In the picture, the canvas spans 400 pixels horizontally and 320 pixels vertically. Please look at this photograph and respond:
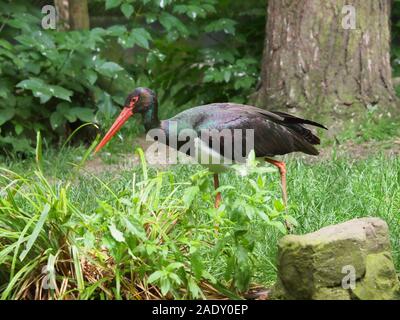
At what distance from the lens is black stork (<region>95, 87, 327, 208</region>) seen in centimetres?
532

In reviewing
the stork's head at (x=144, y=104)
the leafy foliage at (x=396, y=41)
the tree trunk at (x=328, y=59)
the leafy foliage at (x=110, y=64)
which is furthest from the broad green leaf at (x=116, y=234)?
the leafy foliage at (x=396, y=41)

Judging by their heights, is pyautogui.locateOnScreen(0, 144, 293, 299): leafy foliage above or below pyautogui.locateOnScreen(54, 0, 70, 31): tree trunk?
below

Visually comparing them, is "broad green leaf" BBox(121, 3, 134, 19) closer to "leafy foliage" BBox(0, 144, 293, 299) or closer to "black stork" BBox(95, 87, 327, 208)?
"black stork" BBox(95, 87, 327, 208)

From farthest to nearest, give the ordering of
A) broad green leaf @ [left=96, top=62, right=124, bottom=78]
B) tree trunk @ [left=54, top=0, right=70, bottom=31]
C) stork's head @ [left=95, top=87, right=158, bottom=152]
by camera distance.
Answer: tree trunk @ [left=54, top=0, right=70, bottom=31], broad green leaf @ [left=96, top=62, right=124, bottom=78], stork's head @ [left=95, top=87, right=158, bottom=152]

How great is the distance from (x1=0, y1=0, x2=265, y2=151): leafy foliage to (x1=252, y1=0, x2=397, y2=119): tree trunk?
0.58 m

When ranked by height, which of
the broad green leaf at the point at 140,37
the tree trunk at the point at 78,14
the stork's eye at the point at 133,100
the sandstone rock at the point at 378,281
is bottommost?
the sandstone rock at the point at 378,281

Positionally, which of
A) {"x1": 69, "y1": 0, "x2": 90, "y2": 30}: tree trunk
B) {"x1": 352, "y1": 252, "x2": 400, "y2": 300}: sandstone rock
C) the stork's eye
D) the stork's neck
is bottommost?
{"x1": 352, "y1": 252, "x2": 400, "y2": 300}: sandstone rock

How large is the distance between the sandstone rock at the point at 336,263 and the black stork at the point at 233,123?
1.47 metres

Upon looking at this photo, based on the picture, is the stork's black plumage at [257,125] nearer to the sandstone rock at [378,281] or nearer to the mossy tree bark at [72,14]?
the sandstone rock at [378,281]

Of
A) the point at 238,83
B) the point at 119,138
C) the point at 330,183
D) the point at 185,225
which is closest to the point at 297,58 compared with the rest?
the point at 238,83

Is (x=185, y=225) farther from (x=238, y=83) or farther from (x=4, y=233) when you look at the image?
(x=238, y=83)

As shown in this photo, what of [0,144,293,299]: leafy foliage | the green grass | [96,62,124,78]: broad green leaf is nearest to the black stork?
the green grass

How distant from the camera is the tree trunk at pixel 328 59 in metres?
7.39

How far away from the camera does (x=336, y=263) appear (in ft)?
11.9
